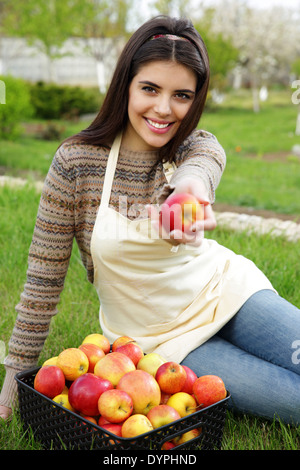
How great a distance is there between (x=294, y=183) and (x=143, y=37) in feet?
17.5

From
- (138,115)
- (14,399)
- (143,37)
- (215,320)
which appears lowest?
(14,399)

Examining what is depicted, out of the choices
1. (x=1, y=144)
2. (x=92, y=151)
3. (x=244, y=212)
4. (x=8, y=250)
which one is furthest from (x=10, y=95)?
(x=92, y=151)

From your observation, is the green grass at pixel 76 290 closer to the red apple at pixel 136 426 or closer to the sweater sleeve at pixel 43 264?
the sweater sleeve at pixel 43 264

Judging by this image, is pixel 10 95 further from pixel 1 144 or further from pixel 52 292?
pixel 52 292

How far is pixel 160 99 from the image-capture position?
1865mm

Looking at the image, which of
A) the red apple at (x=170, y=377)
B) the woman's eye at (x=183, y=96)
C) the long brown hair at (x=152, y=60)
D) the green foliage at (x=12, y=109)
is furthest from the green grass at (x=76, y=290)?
the green foliage at (x=12, y=109)

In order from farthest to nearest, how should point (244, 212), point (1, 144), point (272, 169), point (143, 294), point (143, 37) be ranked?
point (1, 144), point (272, 169), point (244, 212), point (143, 294), point (143, 37)

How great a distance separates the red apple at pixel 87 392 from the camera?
155 cm

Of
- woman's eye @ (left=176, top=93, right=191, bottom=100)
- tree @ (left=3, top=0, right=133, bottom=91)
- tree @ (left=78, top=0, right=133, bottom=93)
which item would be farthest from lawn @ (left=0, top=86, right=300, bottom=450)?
Answer: tree @ (left=78, top=0, right=133, bottom=93)

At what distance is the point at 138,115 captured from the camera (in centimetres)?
192

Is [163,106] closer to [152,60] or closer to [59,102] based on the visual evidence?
[152,60]

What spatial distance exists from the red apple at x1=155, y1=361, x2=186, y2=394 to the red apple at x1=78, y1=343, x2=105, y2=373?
0.71 feet

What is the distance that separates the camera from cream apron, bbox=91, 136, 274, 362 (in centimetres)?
192

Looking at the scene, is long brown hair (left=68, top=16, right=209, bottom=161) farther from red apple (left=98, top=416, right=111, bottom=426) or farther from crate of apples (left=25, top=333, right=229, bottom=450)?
red apple (left=98, top=416, right=111, bottom=426)
